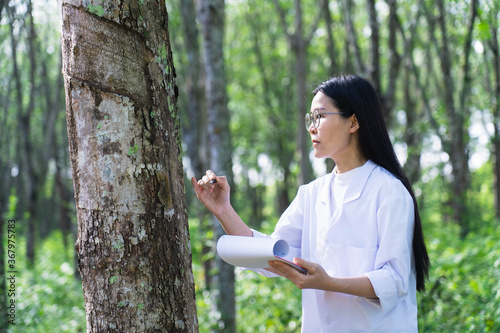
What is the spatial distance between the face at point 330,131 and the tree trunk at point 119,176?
2.29ft

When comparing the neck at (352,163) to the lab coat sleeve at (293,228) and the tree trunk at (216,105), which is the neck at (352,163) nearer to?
the lab coat sleeve at (293,228)

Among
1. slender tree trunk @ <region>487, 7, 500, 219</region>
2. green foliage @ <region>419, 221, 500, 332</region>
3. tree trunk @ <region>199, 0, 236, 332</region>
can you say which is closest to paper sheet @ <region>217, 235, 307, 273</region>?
green foliage @ <region>419, 221, 500, 332</region>

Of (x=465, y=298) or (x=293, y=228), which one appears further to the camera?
(x=465, y=298)

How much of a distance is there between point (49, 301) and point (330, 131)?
6347 mm

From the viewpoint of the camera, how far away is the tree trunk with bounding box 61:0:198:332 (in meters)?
1.64

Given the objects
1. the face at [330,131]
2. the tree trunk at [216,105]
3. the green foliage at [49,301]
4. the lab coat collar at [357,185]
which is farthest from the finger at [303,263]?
the green foliage at [49,301]

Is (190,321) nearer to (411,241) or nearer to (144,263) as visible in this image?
(144,263)

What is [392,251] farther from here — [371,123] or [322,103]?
[322,103]

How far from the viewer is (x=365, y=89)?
2100 millimetres

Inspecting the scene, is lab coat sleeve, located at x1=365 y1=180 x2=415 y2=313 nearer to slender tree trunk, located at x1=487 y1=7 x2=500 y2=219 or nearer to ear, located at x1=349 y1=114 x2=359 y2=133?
ear, located at x1=349 y1=114 x2=359 y2=133

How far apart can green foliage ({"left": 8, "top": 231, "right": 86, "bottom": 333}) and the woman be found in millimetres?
3873

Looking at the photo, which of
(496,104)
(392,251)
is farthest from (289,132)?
(392,251)

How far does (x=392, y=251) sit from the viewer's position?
1.83 meters

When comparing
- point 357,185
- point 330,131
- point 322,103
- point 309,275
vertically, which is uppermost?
point 322,103
